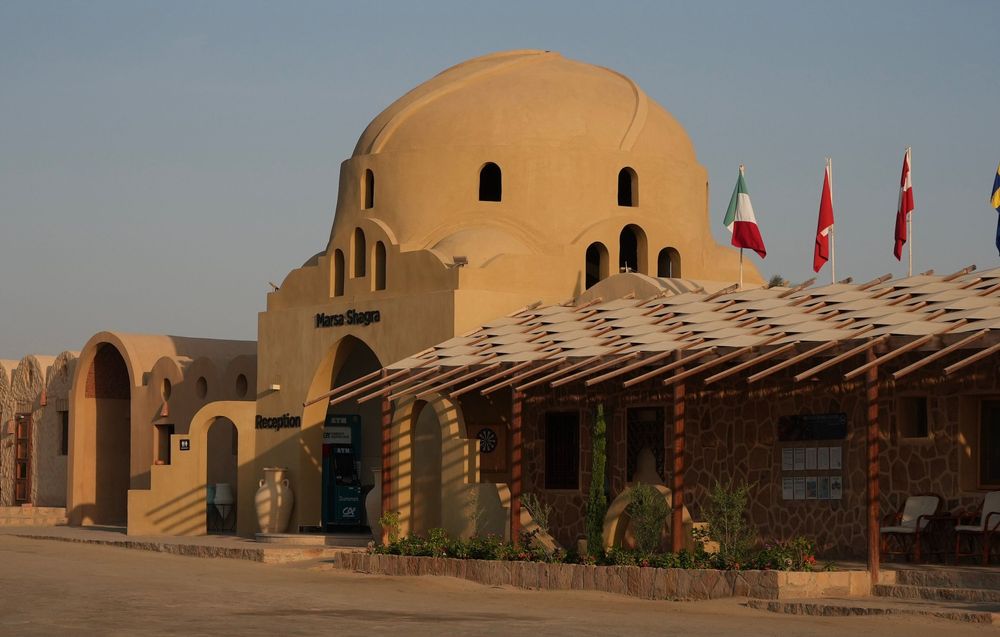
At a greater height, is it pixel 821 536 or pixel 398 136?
pixel 398 136

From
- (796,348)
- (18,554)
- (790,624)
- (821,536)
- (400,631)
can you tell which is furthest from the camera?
(18,554)

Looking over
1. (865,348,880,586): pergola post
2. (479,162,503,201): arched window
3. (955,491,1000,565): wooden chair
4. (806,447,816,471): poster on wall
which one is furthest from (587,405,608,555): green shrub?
(479,162,503,201): arched window

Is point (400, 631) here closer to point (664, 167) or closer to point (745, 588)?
point (745, 588)

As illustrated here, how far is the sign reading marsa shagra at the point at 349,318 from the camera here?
2853cm

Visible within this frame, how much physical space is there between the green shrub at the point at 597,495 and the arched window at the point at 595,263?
8142 millimetres

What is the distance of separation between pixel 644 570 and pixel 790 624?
3464mm

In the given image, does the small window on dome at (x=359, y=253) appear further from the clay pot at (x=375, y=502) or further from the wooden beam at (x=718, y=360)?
the wooden beam at (x=718, y=360)

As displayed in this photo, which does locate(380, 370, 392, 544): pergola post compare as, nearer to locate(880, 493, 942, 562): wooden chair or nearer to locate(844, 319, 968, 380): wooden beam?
locate(880, 493, 942, 562): wooden chair

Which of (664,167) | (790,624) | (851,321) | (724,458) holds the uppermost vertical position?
(664,167)

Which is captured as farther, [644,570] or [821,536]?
[821,536]

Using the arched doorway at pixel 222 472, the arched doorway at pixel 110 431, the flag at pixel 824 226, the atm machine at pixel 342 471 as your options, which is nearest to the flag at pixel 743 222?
the flag at pixel 824 226

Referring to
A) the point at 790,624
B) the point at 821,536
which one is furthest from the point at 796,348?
the point at 790,624

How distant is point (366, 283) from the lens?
2900cm

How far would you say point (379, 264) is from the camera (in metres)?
29.1
